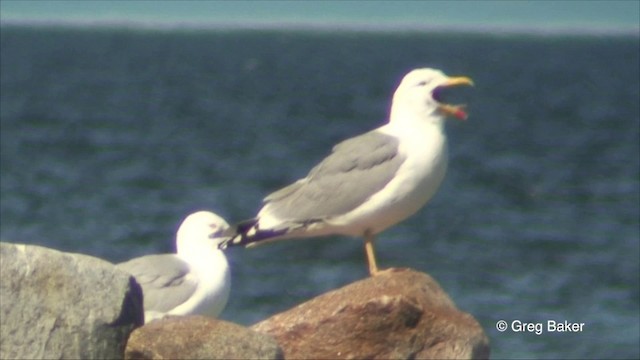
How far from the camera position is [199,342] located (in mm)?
7230

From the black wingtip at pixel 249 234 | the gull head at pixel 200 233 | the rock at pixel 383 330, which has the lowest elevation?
the rock at pixel 383 330

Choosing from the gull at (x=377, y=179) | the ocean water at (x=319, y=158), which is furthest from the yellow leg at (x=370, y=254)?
the ocean water at (x=319, y=158)

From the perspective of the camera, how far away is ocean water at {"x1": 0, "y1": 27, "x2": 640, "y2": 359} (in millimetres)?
19422

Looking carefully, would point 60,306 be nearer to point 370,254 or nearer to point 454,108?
point 370,254

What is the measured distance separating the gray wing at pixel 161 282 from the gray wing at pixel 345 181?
37.0 inches

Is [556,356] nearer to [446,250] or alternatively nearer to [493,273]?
[493,273]

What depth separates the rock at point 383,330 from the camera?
8.18 meters

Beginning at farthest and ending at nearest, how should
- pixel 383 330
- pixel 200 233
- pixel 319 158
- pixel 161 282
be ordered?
pixel 319 158, pixel 200 233, pixel 161 282, pixel 383 330

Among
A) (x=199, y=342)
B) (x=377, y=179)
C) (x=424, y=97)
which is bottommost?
(x=199, y=342)

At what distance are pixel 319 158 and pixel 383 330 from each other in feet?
93.5

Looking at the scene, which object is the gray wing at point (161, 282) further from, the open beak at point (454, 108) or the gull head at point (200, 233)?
the open beak at point (454, 108)

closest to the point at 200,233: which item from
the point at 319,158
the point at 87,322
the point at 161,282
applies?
the point at 161,282

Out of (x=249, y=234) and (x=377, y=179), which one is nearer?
(x=377, y=179)

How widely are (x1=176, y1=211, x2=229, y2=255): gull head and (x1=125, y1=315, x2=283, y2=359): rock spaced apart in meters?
3.26
